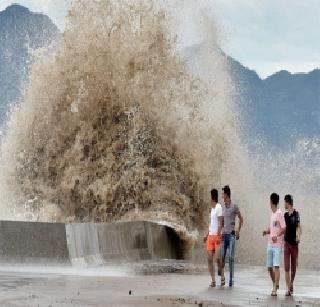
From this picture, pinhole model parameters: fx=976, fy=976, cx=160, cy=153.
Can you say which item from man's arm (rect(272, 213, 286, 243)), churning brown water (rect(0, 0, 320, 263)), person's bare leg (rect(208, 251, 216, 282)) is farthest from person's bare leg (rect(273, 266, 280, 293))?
churning brown water (rect(0, 0, 320, 263))

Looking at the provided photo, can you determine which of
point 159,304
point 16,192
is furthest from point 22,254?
point 16,192

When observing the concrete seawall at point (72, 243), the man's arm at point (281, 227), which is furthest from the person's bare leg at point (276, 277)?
the concrete seawall at point (72, 243)

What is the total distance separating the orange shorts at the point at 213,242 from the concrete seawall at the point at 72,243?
9.92 ft

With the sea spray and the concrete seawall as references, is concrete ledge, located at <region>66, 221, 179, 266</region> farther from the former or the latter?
the sea spray

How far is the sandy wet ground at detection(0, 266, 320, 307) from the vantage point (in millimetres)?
11492

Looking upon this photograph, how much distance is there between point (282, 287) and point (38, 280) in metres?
3.90

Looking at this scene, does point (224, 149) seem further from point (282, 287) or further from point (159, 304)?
point (159, 304)

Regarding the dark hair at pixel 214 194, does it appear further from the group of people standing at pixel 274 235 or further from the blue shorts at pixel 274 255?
the blue shorts at pixel 274 255

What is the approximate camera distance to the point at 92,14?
33344 mm

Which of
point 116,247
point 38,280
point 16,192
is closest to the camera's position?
point 38,280

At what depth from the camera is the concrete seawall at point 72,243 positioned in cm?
1678

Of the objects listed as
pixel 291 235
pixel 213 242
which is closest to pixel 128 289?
pixel 213 242

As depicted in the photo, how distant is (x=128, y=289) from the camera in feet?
43.7

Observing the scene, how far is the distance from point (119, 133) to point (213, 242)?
1686 centimetres
